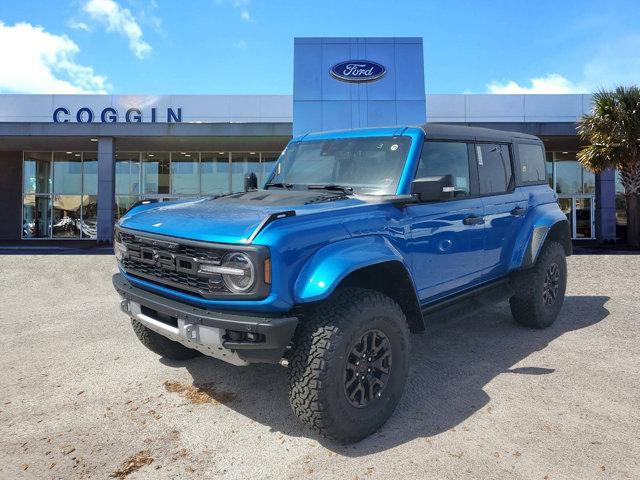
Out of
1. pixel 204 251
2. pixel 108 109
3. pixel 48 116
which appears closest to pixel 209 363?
pixel 204 251

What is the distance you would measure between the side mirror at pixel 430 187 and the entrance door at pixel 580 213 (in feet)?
64.4

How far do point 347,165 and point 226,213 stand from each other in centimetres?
126

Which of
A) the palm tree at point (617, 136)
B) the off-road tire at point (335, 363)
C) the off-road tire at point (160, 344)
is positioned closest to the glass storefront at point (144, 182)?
the palm tree at point (617, 136)

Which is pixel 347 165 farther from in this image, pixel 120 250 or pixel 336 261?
pixel 120 250

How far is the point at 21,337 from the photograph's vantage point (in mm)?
5324

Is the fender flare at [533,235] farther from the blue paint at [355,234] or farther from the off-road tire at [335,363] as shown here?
the off-road tire at [335,363]

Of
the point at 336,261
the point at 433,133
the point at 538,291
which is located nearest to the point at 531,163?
the point at 538,291

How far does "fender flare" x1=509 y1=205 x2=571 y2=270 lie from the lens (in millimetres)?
4762

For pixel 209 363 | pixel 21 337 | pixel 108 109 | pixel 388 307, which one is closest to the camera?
pixel 388 307

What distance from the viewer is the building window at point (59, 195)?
21016 millimetres

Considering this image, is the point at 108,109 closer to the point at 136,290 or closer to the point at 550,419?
the point at 136,290

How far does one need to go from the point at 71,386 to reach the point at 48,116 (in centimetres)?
2666

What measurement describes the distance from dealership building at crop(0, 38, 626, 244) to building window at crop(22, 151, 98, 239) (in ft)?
0.15

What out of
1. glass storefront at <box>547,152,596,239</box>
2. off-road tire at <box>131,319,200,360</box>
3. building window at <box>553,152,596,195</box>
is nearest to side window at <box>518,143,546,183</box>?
off-road tire at <box>131,319,200,360</box>
